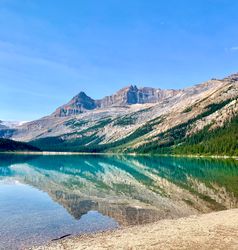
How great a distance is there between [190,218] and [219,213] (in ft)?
17.4

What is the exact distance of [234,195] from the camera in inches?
2670

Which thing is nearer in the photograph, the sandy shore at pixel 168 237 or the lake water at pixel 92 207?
the sandy shore at pixel 168 237

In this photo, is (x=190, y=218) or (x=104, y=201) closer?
(x=190, y=218)

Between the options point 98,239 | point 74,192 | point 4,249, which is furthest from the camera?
point 74,192

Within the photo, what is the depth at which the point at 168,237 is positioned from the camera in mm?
36438

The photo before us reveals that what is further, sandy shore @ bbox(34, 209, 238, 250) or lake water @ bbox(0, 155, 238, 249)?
lake water @ bbox(0, 155, 238, 249)

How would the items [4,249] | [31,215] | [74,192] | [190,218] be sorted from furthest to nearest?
→ [74,192] → [31,215] → [190,218] → [4,249]

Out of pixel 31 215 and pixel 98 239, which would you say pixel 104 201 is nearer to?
pixel 31 215

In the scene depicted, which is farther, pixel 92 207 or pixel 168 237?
pixel 92 207

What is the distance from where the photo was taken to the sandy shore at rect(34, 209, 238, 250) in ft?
109

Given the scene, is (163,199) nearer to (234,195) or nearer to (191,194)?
(191,194)

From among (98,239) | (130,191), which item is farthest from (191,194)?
(98,239)

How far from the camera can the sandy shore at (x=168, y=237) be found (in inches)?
1314

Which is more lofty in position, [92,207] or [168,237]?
[168,237]
